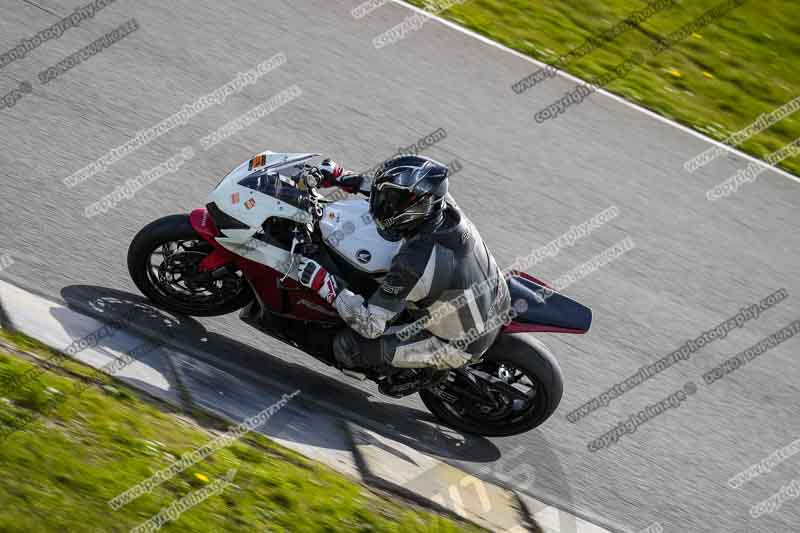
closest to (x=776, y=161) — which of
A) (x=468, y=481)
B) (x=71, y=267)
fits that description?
(x=468, y=481)

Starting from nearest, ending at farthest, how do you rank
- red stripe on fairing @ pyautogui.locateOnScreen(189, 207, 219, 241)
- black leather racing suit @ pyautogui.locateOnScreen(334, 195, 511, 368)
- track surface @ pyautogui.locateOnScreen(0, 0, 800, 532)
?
black leather racing suit @ pyautogui.locateOnScreen(334, 195, 511, 368), red stripe on fairing @ pyautogui.locateOnScreen(189, 207, 219, 241), track surface @ pyautogui.locateOnScreen(0, 0, 800, 532)

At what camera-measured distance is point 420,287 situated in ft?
19.8

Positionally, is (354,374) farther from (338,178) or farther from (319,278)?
(338,178)

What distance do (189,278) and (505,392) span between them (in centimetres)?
239

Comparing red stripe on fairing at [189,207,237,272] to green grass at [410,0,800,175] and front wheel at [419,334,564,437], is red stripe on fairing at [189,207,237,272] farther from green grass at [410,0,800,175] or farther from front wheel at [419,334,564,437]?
green grass at [410,0,800,175]

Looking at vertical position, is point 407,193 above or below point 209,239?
above

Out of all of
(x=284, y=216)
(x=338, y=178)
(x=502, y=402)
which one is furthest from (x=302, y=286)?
(x=502, y=402)

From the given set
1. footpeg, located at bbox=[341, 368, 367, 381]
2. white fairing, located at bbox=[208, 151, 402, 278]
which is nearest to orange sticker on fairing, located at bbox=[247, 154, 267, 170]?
white fairing, located at bbox=[208, 151, 402, 278]

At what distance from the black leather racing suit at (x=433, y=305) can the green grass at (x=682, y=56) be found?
4901 mm

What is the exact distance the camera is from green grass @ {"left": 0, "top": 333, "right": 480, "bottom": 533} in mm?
5082

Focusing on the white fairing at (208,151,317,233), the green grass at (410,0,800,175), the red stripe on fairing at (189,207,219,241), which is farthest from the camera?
the green grass at (410,0,800,175)

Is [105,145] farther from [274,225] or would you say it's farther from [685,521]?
[685,521]

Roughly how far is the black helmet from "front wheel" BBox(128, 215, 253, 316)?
1.40 metres

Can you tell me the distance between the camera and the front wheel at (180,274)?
21.6 ft
